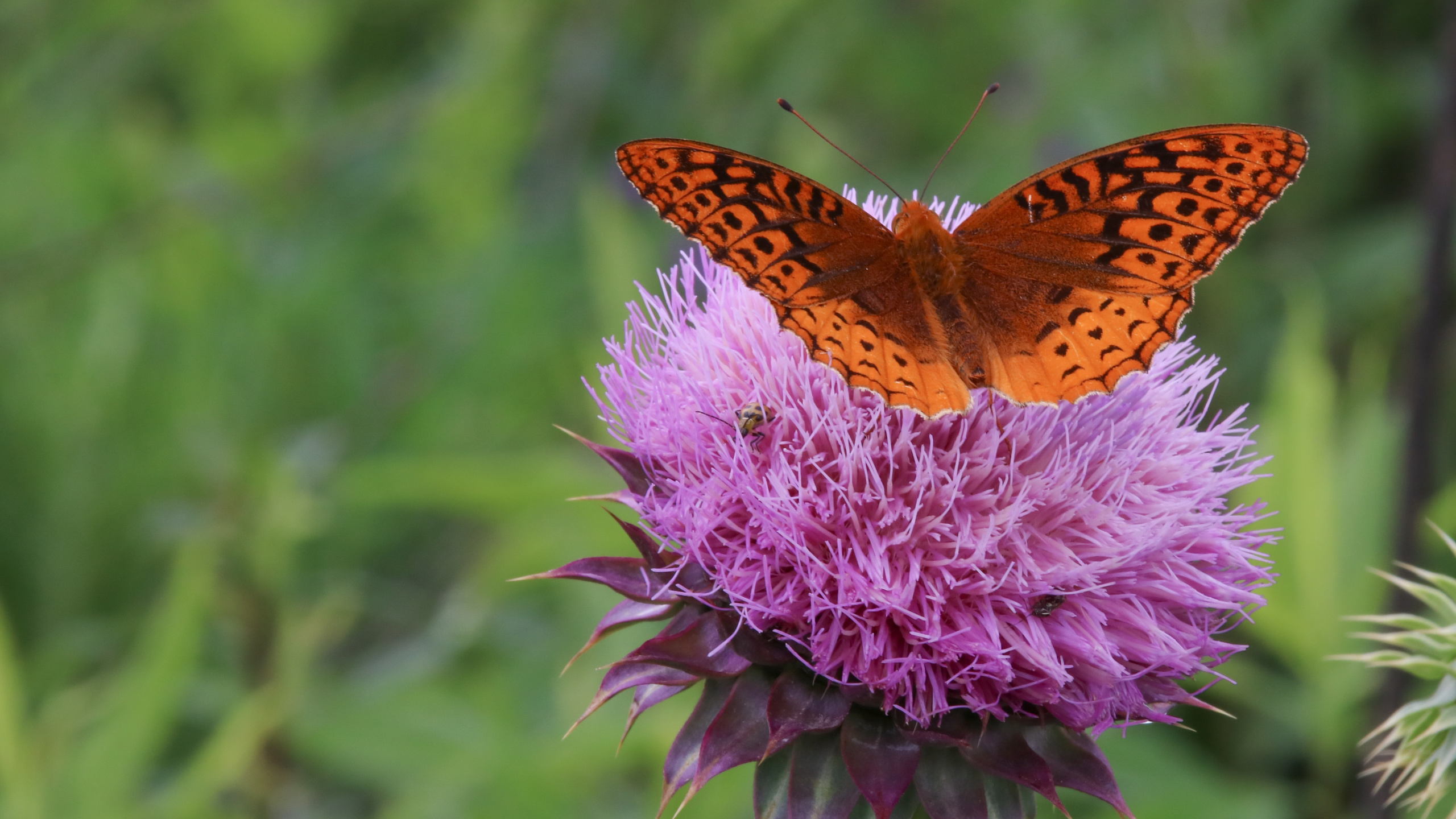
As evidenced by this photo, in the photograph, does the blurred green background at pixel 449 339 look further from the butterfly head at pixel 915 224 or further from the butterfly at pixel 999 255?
the butterfly head at pixel 915 224

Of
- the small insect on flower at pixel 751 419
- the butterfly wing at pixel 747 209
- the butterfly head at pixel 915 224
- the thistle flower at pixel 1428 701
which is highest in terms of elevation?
the butterfly head at pixel 915 224

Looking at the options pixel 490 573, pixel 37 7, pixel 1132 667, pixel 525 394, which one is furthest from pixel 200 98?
pixel 1132 667

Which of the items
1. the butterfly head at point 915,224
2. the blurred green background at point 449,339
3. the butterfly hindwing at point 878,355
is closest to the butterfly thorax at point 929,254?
the butterfly head at point 915,224

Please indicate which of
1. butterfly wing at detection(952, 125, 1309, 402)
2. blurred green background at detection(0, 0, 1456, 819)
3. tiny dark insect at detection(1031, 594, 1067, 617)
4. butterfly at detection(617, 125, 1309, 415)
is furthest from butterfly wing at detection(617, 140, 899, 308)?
blurred green background at detection(0, 0, 1456, 819)

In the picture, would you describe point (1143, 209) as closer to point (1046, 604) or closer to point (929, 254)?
point (929, 254)

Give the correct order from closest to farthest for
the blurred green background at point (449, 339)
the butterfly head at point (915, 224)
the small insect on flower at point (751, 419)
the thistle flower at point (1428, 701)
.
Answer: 1. the thistle flower at point (1428, 701)
2. the small insect on flower at point (751, 419)
3. the butterfly head at point (915, 224)
4. the blurred green background at point (449, 339)

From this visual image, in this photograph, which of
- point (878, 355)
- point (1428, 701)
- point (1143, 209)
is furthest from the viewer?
point (1143, 209)

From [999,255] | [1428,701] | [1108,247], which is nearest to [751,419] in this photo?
[999,255]
